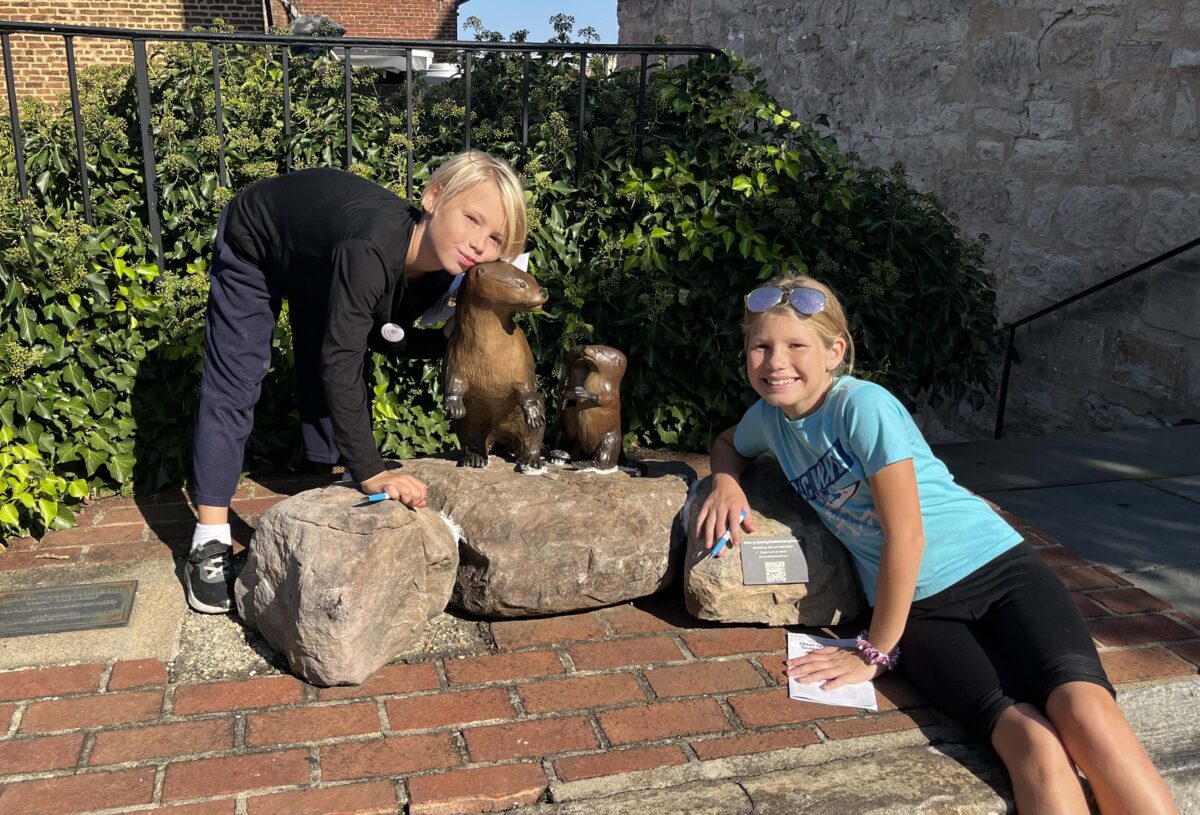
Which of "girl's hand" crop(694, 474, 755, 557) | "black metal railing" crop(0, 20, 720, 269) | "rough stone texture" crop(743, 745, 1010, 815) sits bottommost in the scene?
"rough stone texture" crop(743, 745, 1010, 815)

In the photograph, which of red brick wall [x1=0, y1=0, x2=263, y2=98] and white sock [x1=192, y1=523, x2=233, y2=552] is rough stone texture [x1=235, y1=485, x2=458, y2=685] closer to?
white sock [x1=192, y1=523, x2=233, y2=552]

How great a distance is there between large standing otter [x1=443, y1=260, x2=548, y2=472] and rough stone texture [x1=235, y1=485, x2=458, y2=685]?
1.51 feet

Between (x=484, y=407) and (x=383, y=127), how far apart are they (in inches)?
80.3

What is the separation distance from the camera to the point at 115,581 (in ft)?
10.6

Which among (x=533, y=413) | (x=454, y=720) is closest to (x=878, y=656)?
(x=454, y=720)

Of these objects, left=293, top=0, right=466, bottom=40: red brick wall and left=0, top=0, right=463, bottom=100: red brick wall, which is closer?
left=0, top=0, right=463, bottom=100: red brick wall

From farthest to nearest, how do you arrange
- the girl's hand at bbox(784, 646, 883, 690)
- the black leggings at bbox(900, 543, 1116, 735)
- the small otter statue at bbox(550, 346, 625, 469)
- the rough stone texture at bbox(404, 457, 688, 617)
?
1. the small otter statue at bbox(550, 346, 625, 469)
2. the rough stone texture at bbox(404, 457, 688, 617)
3. the girl's hand at bbox(784, 646, 883, 690)
4. the black leggings at bbox(900, 543, 1116, 735)

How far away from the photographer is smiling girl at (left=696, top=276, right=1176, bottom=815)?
2320 millimetres

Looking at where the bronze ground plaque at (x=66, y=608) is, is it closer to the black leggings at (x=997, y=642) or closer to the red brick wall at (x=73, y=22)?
the black leggings at (x=997, y=642)

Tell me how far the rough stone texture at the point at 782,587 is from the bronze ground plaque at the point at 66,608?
5.69 feet

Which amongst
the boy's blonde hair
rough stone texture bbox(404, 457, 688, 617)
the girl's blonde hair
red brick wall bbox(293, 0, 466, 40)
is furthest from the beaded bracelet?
red brick wall bbox(293, 0, 466, 40)

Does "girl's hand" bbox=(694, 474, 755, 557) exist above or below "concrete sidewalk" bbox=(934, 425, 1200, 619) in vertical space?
above

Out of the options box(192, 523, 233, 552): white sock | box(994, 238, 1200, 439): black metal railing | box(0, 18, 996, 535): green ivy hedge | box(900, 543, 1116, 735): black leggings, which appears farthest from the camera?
box(994, 238, 1200, 439): black metal railing

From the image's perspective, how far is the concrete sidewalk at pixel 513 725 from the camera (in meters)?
2.25
